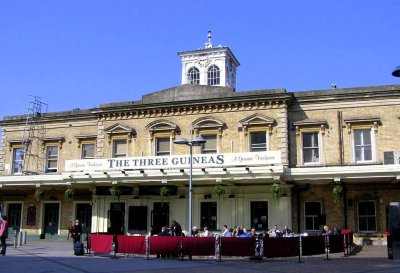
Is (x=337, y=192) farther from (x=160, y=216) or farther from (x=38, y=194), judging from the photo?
(x=38, y=194)

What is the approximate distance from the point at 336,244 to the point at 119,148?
1571cm

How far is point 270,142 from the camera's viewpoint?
27.6 m

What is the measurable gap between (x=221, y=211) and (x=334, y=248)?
9024mm

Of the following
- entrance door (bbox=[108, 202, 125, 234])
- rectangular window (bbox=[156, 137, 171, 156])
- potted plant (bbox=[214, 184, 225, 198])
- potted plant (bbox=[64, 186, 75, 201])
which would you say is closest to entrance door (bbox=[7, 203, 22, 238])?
potted plant (bbox=[64, 186, 75, 201])

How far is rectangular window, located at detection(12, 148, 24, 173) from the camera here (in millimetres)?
33781

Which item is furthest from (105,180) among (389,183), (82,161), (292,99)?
(389,183)

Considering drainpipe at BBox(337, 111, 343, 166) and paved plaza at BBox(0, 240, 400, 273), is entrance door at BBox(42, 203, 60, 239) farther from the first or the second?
drainpipe at BBox(337, 111, 343, 166)

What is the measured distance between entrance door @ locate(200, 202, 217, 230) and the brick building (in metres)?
0.06

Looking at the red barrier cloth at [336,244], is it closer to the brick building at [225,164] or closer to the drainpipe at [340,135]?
the brick building at [225,164]

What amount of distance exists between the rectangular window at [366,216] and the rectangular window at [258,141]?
241 inches

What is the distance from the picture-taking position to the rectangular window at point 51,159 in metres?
33.0

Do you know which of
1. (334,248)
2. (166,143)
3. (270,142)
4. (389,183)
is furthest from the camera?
(166,143)

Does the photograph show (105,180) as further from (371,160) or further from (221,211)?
(371,160)

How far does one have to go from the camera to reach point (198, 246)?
18.8m
